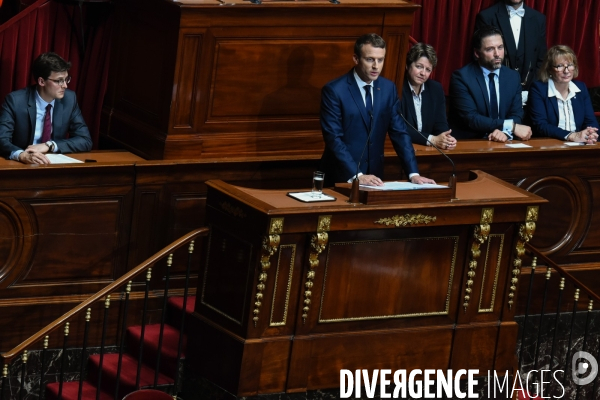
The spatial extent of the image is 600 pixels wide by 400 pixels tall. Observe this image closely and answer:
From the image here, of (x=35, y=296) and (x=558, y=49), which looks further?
(x=558, y=49)

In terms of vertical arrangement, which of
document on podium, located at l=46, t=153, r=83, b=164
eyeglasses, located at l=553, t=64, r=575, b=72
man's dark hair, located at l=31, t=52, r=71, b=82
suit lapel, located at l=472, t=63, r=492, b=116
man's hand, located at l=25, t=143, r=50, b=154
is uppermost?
eyeglasses, located at l=553, t=64, r=575, b=72

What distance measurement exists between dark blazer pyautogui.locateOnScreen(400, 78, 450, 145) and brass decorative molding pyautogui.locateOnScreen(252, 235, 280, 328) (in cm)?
201

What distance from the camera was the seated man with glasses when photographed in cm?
739

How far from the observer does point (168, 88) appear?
756 centimetres

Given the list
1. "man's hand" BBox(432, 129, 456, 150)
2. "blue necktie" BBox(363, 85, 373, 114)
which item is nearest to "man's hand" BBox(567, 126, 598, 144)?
"man's hand" BBox(432, 129, 456, 150)

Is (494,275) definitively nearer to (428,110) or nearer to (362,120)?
(362,120)

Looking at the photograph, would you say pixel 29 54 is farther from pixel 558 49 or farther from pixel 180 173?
pixel 558 49

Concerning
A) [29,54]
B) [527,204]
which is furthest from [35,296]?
[527,204]

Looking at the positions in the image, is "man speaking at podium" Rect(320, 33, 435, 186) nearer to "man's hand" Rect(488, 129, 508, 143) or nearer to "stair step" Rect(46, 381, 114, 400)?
"man's hand" Rect(488, 129, 508, 143)

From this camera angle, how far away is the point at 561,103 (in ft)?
29.4

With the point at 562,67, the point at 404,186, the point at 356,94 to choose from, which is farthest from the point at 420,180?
the point at 562,67

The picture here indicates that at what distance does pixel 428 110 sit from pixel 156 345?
2.27m

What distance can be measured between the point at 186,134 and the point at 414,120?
4.98 feet

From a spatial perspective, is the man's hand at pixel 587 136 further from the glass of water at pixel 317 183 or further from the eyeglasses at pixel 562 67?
the glass of water at pixel 317 183
